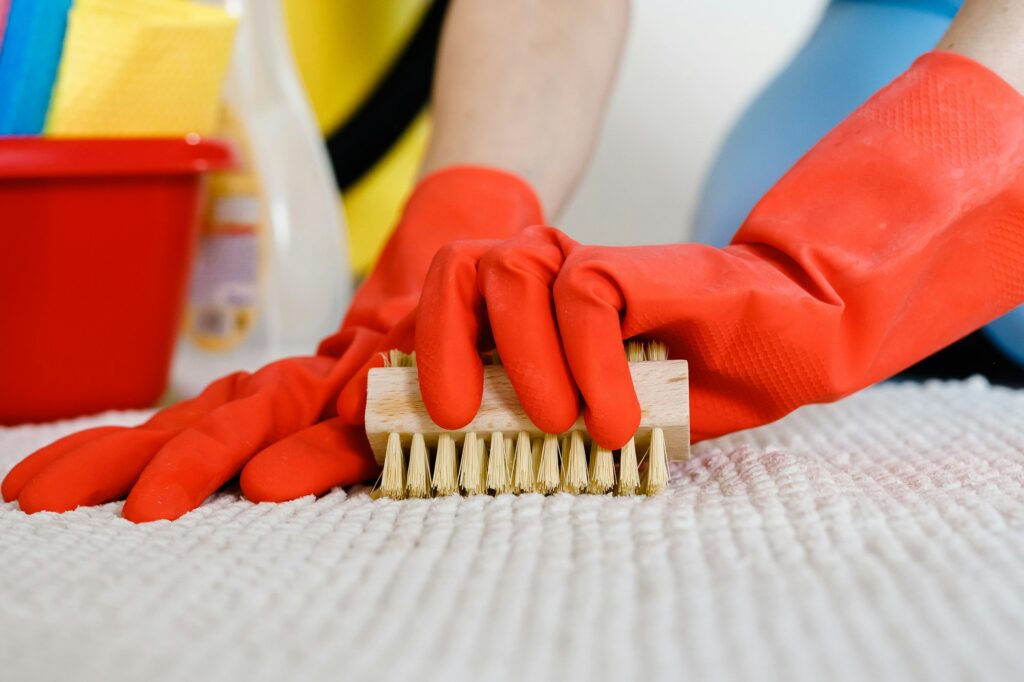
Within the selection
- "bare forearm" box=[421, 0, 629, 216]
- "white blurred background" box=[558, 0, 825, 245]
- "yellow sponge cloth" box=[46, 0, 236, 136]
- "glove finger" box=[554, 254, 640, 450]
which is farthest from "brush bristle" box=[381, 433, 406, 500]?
"white blurred background" box=[558, 0, 825, 245]

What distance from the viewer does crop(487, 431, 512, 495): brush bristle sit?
1.70ft

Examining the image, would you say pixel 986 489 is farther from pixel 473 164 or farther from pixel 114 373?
pixel 114 373

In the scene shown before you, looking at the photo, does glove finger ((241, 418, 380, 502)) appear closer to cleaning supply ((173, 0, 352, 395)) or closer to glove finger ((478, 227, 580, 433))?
glove finger ((478, 227, 580, 433))

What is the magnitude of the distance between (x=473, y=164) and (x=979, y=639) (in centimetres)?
55

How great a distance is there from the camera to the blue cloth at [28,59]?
0.77 m

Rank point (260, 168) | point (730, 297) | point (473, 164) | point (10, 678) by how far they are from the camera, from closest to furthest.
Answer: point (10, 678), point (730, 297), point (473, 164), point (260, 168)

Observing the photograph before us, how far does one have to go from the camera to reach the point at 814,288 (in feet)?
1.70

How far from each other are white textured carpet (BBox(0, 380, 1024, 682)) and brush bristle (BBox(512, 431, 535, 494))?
16 millimetres

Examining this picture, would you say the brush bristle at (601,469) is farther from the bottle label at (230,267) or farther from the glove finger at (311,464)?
the bottle label at (230,267)

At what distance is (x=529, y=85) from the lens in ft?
2.84

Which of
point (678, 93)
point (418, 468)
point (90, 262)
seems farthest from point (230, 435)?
point (678, 93)

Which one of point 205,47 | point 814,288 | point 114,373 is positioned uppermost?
point 205,47

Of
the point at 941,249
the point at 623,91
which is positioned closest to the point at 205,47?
the point at 941,249

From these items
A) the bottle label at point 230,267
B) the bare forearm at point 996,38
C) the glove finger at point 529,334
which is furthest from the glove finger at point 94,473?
the bottle label at point 230,267
